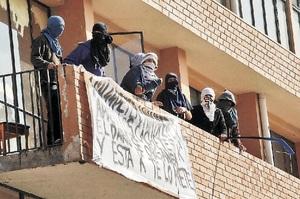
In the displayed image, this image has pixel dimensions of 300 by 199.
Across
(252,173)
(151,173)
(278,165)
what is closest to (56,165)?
(151,173)

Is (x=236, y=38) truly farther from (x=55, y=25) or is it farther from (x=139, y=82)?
(x=55, y=25)

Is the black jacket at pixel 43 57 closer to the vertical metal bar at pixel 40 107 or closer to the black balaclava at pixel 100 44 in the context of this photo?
the vertical metal bar at pixel 40 107

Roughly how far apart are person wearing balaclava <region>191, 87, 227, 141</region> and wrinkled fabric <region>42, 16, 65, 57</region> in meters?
4.15

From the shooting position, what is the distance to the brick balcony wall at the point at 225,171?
62.1 ft

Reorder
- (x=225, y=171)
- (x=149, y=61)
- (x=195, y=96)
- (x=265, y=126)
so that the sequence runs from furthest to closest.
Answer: (x=265, y=126)
(x=195, y=96)
(x=225, y=171)
(x=149, y=61)

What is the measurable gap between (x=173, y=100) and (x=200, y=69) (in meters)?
4.20

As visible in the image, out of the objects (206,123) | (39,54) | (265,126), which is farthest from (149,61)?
(265,126)

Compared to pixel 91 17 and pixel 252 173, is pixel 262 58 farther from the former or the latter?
pixel 91 17

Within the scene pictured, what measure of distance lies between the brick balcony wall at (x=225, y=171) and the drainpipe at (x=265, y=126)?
175 cm

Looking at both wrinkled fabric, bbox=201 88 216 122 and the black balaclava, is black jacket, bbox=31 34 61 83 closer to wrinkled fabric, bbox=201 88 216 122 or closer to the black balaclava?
the black balaclava

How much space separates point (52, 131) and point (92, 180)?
0.97 meters

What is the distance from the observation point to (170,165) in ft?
58.1

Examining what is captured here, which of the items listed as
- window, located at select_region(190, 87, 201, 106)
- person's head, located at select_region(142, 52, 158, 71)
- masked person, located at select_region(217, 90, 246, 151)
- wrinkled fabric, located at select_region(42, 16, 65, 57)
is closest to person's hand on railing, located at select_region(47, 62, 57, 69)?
wrinkled fabric, located at select_region(42, 16, 65, 57)

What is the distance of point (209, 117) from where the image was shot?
2012cm
